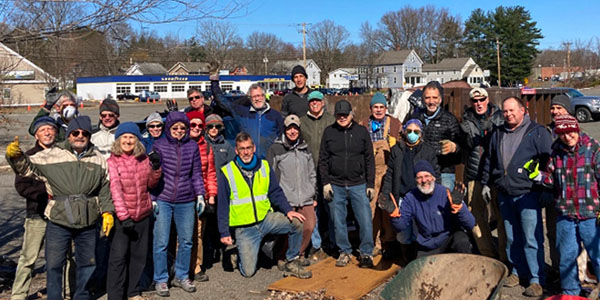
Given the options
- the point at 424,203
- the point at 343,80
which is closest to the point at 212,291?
the point at 424,203

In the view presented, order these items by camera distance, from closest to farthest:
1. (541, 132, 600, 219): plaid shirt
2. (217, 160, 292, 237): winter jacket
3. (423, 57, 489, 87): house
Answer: (541, 132, 600, 219): plaid shirt → (217, 160, 292, 237): winter jacket → (423, 57, 489, 87): house

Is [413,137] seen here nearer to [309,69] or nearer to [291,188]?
[291,188]

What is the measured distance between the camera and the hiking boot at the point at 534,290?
5.02m

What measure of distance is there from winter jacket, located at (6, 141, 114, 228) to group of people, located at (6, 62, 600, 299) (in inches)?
0.5

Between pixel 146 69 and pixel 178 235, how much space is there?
3449 inches

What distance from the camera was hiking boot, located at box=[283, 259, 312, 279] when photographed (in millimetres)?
5758

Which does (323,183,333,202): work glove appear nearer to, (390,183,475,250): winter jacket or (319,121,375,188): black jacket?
(319,121,375,188): black jacket

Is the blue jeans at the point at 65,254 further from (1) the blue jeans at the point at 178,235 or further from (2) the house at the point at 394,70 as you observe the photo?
(2) the house at the point at 394,70

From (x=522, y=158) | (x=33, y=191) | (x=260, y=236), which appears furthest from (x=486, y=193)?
(x=33, y=191)

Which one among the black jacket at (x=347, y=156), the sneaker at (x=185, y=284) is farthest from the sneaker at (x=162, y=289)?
the black jacket at (x=347, y=156)

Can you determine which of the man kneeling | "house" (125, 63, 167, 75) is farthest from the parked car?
"house" (125, 63, 167, 75)

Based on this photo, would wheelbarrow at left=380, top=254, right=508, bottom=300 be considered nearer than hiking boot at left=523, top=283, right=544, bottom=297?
Yes

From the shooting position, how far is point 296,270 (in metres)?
5.86

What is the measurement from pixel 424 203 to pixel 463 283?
1145 millimetres
